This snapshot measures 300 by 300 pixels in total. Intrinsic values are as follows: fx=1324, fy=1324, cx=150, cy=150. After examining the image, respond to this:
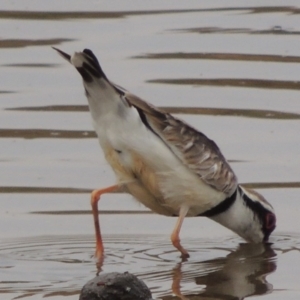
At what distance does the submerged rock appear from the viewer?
23.2ft

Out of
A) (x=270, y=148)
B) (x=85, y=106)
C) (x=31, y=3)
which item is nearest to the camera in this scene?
(x=270, y=148)

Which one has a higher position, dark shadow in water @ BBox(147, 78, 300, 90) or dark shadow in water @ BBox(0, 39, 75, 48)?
dark shadow in water @ BBox(0, 39, 75, 48)

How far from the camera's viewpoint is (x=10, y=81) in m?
12.0

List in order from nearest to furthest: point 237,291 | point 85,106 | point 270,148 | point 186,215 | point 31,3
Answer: point 237,291 → point 186,215 → point 270,148 → point 85,106 → point 31,3

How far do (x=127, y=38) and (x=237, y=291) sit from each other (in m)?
5.43

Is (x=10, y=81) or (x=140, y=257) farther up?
(x=10, y=81)

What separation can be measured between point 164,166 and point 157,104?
110 inches

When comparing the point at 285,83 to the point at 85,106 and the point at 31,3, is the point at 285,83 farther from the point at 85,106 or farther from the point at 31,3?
the point at 31,3

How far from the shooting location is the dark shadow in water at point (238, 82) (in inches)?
470

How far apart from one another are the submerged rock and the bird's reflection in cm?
54

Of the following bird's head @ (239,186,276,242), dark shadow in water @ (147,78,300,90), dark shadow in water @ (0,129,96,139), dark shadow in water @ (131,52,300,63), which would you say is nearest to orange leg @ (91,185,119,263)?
bird's head @ (239,186,276,242)

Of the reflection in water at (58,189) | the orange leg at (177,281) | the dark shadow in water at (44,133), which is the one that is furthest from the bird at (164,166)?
the dark shadow in water at (44,133)

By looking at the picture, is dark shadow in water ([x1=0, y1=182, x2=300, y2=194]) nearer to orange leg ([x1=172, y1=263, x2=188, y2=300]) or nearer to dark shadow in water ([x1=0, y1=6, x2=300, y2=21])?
orange leg ([x1=172, y1=263, x2=188, y2=300])

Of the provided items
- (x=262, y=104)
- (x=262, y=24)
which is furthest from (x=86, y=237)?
Answer: (x=262, y=24)
